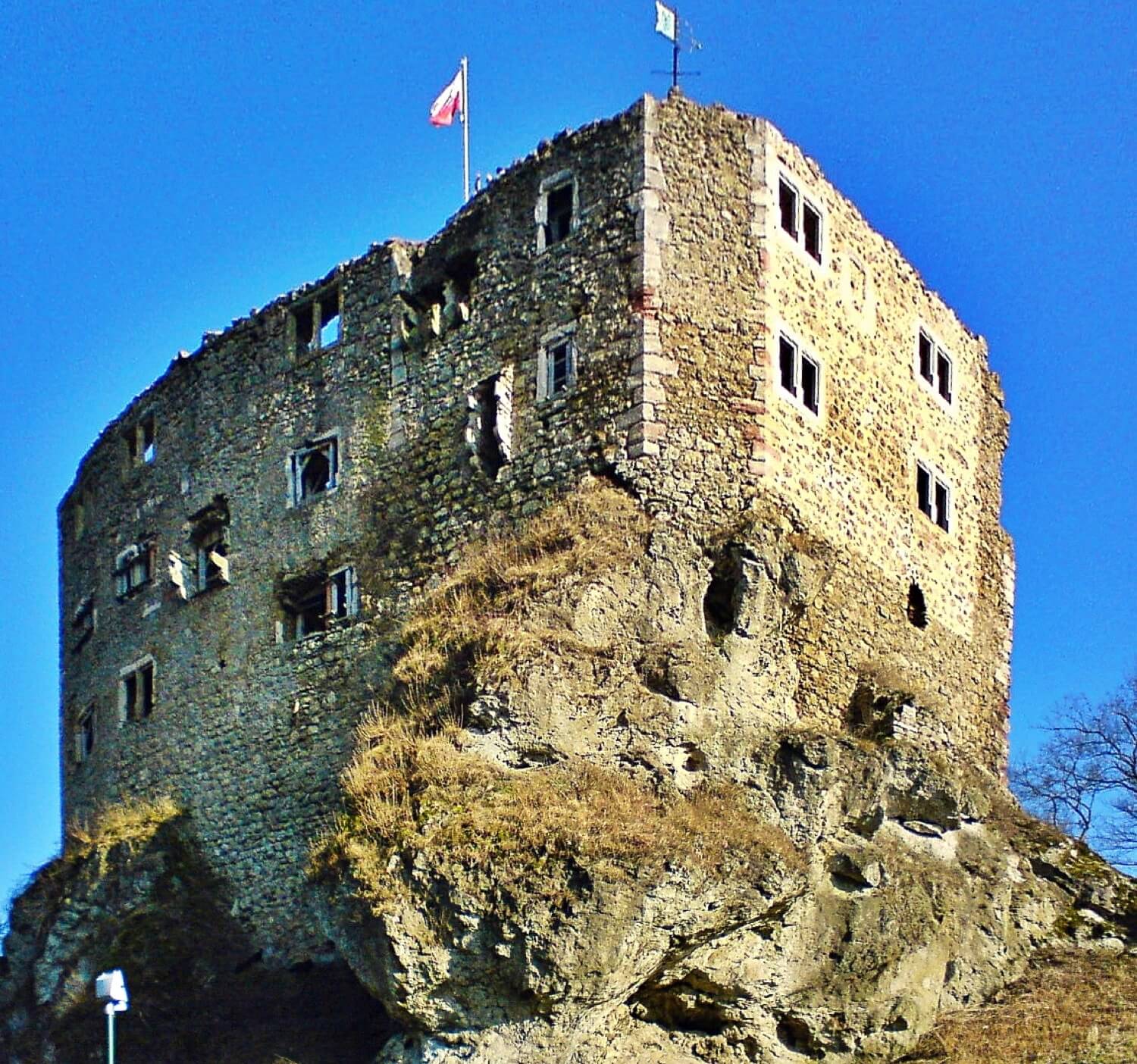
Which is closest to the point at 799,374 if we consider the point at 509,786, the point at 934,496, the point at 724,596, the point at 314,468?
the point at 724,596

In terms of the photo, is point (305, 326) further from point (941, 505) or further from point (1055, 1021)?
point (1055, 1021)

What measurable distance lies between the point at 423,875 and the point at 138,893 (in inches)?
402

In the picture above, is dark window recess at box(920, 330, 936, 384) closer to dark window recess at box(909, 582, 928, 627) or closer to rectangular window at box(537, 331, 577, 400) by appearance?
dark window recess at box(909, 582, 928, 627)

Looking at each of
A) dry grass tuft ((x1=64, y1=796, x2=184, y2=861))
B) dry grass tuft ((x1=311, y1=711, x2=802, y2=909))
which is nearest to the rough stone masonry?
dry grass tuft ((x1=64, y1=796, x2=184, y2=861))

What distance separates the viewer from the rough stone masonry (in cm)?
3062

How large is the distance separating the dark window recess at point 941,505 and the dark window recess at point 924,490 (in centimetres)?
35

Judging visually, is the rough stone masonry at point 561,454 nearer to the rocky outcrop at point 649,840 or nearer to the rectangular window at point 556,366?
the rectangular window at point 556,366

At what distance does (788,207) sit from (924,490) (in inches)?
224

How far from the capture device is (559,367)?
103 feet

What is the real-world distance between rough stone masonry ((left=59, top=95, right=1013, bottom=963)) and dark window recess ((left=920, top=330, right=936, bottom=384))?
0.09 metres

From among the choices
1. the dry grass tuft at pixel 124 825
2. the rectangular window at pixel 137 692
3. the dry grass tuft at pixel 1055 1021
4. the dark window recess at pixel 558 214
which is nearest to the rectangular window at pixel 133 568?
the rectangular window at pixel 137 692

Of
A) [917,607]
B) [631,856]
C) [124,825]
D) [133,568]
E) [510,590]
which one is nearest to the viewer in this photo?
[631,856]

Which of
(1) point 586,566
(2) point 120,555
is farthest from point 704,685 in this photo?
(2) point 120,555

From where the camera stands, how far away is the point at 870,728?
30938mm
